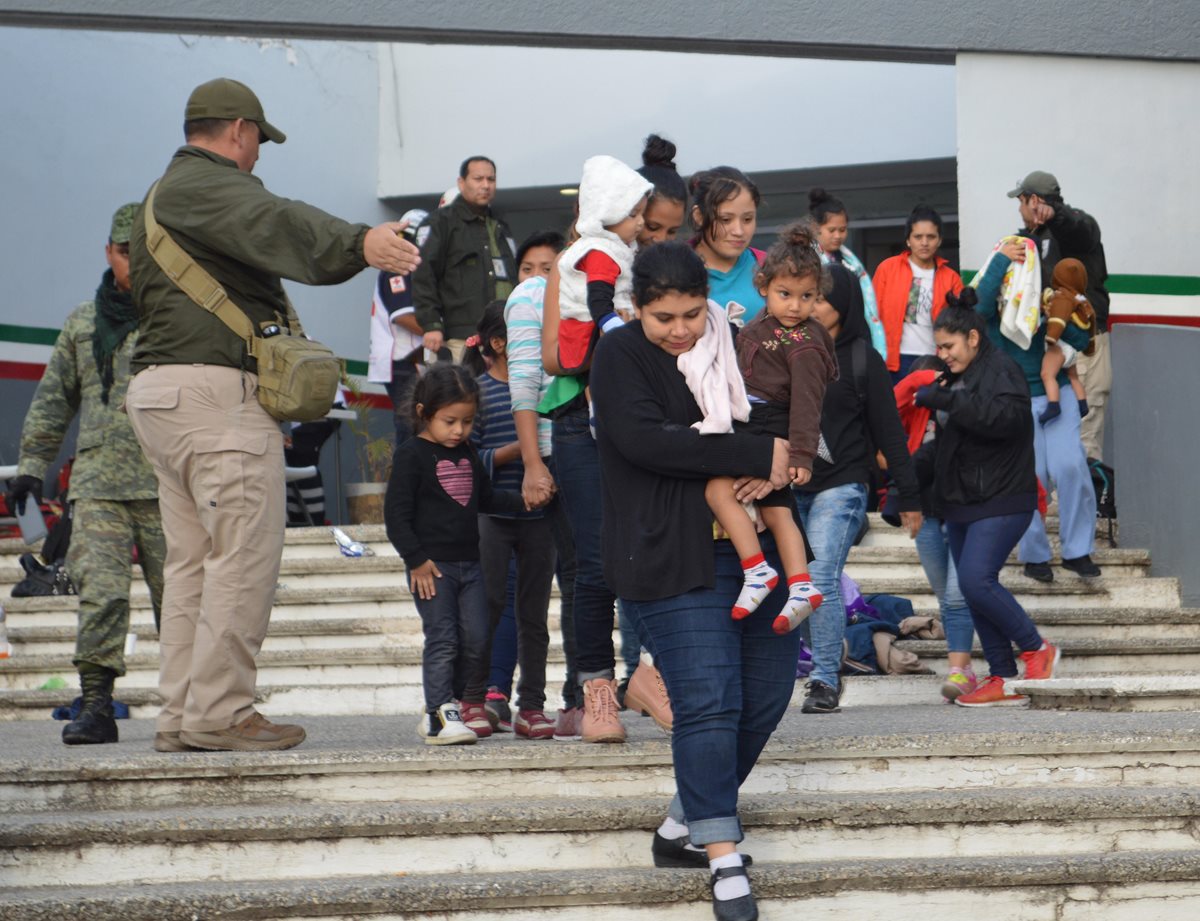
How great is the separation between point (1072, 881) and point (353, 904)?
1.83 m

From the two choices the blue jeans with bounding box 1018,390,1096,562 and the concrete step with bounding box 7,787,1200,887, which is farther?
the blue jeans with bounding box 1018,390,1096,562

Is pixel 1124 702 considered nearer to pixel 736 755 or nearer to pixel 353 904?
pixel 736 755

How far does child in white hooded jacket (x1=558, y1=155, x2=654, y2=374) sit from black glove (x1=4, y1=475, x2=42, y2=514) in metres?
2.45

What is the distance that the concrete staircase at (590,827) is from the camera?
4.47m

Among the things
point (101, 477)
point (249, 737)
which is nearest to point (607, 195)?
point (249, 737)

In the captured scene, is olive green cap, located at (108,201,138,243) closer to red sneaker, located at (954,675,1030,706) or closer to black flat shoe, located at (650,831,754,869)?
black flat shoe, located at (650,831,754,869)

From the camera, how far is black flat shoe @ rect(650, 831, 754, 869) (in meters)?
4.56

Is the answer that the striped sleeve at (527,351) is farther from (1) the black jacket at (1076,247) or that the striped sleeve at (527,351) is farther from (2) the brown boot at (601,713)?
(1) the black jacket at (1076,247)

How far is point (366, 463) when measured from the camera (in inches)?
533

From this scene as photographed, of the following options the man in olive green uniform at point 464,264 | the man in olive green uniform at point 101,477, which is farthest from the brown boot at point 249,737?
the man in olive green uniform at point 464,264

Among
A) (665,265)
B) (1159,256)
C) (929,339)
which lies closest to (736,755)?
(665,265)

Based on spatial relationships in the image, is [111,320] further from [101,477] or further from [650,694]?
[650,694]

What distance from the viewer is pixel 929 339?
9852mm

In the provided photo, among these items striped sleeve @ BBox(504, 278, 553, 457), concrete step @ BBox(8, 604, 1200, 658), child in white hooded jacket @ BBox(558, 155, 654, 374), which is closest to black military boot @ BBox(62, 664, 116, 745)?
striped sleeve @ BBox(504, 278, 553, 457)
